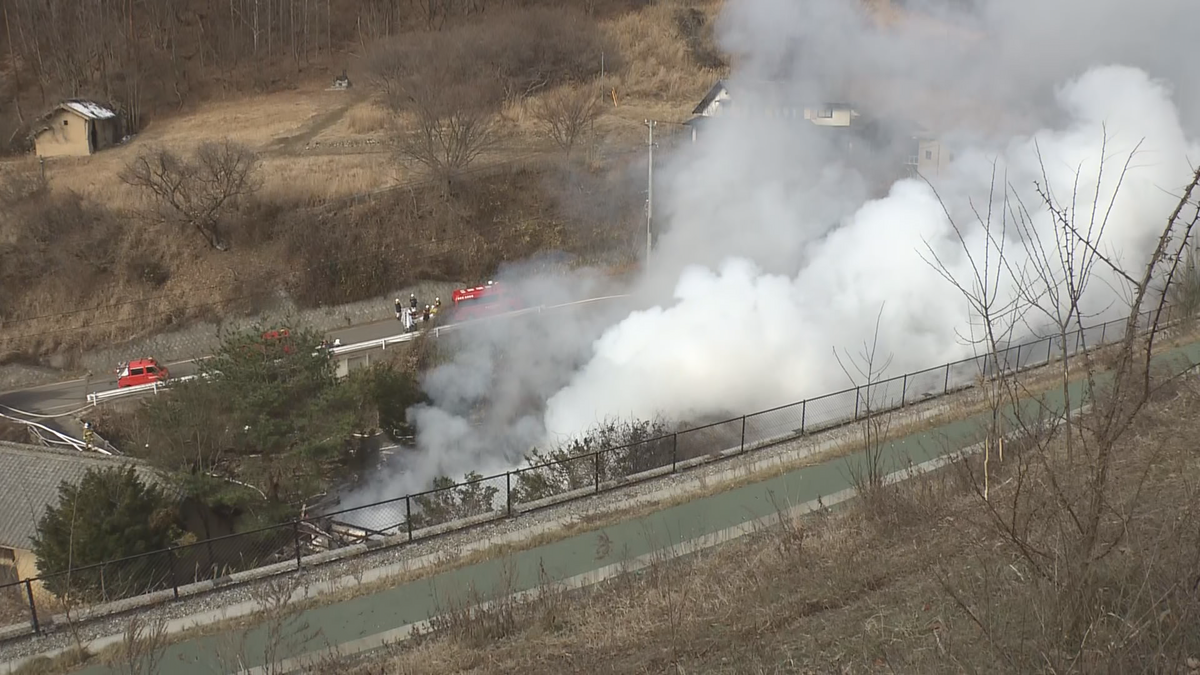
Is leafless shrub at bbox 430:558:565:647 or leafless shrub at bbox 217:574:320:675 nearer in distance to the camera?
leafless shrub at bbox 430:558:565:647

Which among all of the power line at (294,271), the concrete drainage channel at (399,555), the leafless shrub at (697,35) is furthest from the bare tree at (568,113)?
the concrete drainage channel at (399,555)

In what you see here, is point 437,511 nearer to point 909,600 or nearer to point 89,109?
point 909,600

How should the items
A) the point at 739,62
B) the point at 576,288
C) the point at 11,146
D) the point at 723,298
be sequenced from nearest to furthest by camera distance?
the point at 723,298 → the point at 739,62 → the point at 576,288 → the point at 11,146

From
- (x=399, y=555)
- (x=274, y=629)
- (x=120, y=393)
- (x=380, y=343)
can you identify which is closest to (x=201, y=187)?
(x=120, y=393)

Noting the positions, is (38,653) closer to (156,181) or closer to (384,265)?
(384,265)

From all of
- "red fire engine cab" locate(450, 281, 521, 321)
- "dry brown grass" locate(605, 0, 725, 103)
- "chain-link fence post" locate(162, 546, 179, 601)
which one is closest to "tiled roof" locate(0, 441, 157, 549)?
"chain-link fence post" locate(162, 546, 179, 601)

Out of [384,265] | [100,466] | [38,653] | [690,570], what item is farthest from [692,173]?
[38,653]

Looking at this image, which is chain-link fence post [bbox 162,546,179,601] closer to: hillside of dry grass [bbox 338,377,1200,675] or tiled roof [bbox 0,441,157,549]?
hillside of dry grass [bbox 338,377,1200,675]
